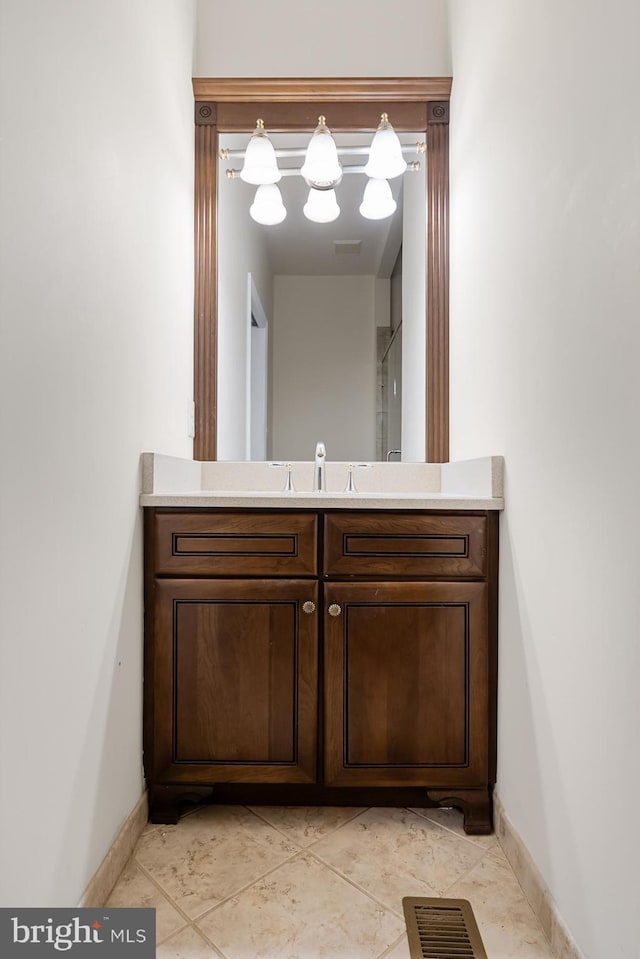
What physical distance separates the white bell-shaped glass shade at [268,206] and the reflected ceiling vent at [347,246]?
219mm

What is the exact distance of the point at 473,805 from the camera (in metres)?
1.45

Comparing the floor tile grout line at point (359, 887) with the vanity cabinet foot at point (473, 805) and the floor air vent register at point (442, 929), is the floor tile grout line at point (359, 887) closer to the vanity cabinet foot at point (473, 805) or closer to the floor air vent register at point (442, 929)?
the floor air vent register at point (442, 929)

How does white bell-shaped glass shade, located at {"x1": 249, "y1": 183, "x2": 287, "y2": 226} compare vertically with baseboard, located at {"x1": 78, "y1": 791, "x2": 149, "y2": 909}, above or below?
above

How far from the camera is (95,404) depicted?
1.15 meters

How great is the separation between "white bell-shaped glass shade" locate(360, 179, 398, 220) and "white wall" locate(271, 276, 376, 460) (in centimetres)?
23

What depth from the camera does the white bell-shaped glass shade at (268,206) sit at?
208 centimetres

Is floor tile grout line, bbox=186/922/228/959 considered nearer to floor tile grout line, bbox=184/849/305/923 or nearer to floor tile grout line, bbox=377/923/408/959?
floor tile grout line, bbox=184/849/305/923

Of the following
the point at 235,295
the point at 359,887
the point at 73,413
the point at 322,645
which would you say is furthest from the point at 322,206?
the point at 359,887

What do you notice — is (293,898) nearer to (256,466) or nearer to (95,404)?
(95,404)

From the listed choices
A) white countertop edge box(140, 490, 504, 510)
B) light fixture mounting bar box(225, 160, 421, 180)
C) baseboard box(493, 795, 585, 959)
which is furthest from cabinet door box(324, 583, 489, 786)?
light fixture mounting bar box(225, 160, 421, 180)

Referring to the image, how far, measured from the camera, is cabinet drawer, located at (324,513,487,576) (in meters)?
1.47

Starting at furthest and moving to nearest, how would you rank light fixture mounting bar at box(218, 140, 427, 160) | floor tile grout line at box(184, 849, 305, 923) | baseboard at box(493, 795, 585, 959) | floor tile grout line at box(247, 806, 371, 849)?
1. light fixture mounting bar at box(218, 140, 427, 160)
2. floor tile grout line at box(247, 806, 371, 849)
3. floor tile grout line at box(184, 849, 305, 923)
4. baseboard at box(493, 795, 585, 959)

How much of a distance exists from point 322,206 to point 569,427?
1438 mm

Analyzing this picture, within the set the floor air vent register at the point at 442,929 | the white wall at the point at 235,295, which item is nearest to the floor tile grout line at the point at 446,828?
the floor air vent register at the point at 442,929
